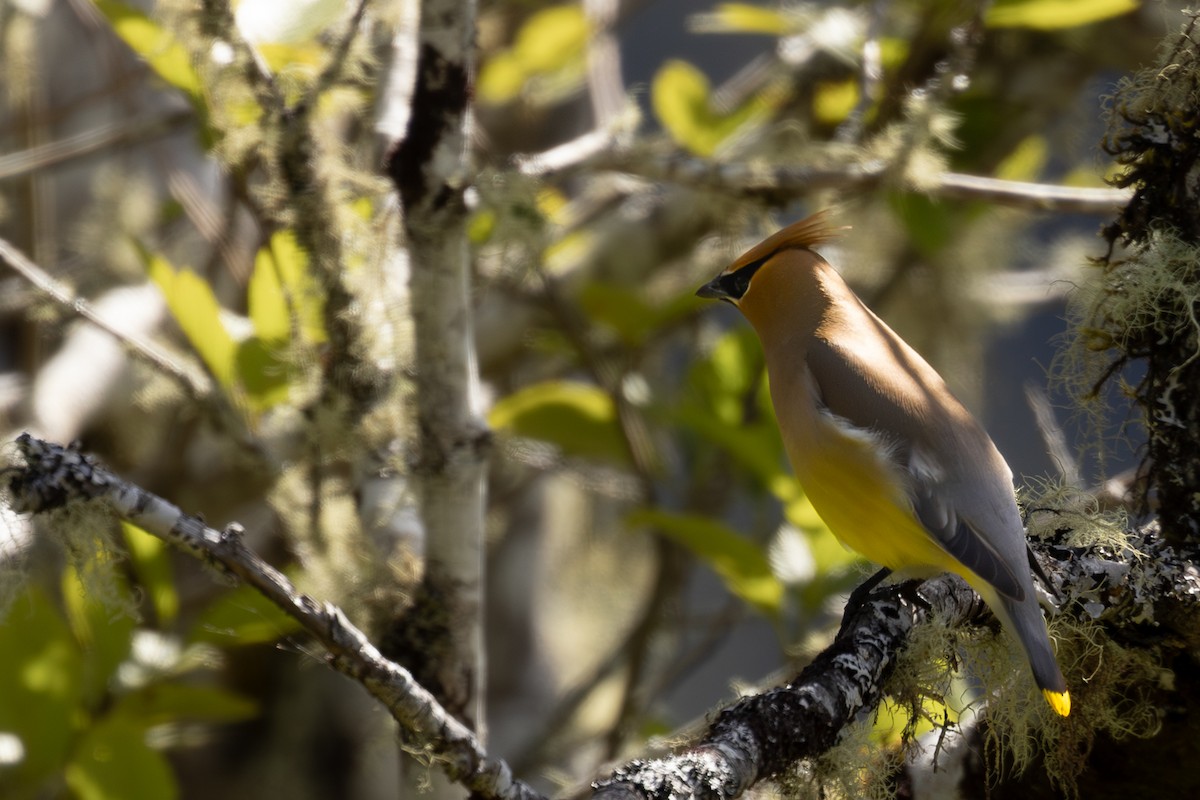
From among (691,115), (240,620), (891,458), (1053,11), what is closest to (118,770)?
(240,620)

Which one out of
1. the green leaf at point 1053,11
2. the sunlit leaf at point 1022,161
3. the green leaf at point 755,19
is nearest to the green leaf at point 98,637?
the green leaf at point 755,19

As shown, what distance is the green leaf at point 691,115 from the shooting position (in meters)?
2.71

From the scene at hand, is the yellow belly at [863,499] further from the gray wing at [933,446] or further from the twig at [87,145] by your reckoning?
the twig at [87,145]

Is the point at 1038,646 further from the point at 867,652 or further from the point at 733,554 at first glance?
the point at 733,554

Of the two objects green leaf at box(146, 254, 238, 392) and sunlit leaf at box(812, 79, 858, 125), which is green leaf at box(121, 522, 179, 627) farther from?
sunlit leaf at box(812, 79, 858, 125)

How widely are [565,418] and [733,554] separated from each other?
56cm

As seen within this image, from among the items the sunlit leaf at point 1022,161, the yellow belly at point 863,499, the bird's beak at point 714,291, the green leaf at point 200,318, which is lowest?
the sunlit leaf at point 1022,161

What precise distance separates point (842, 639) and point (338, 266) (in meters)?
0.92

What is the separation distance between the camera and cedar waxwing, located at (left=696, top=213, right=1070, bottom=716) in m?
1.66

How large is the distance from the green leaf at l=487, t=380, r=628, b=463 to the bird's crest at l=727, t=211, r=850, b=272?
2.22 feet

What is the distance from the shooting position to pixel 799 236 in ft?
7.49

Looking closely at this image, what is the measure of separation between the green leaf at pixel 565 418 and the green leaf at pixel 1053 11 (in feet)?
3.77

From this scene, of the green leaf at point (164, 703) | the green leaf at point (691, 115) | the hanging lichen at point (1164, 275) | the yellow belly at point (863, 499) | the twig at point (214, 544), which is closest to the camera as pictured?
the twig at point (214, 544)

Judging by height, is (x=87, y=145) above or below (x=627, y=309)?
above
